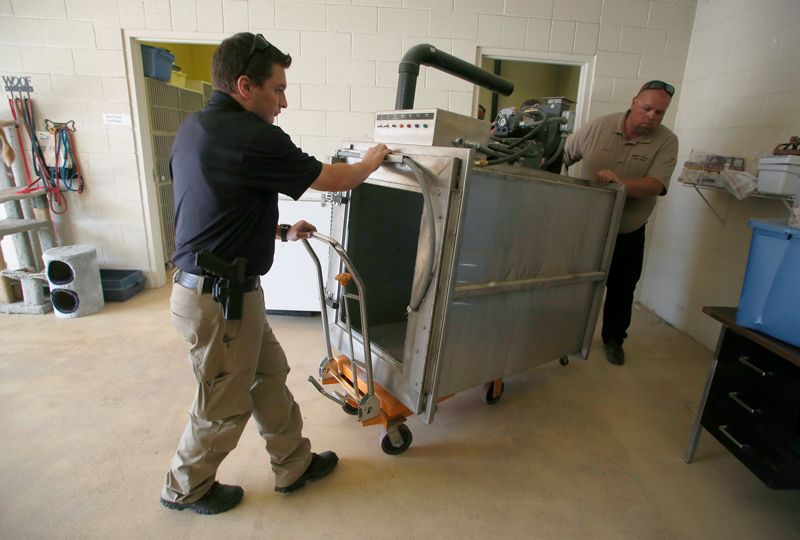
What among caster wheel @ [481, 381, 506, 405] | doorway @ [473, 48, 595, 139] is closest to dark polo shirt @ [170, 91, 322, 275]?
caster wheel @ [481, 381, 506, 405]

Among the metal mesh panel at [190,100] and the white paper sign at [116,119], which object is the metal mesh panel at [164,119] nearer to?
the metal mesh panel at [190,100]

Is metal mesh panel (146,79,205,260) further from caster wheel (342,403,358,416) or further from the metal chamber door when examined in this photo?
caster wheel (342,403,358,416)

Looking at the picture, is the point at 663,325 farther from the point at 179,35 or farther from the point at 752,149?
the point at 179,35

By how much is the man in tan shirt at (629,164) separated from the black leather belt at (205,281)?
1.69 meters

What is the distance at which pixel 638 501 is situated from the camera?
5.32ft

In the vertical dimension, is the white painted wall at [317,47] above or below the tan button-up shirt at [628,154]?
above

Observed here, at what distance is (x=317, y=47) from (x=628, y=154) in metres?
2.25

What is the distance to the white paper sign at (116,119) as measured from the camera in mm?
3135

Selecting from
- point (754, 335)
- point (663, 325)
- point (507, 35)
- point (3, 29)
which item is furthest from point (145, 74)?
point (663, 325)

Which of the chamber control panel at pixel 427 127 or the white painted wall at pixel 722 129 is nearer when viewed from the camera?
the chamber control panel at pixel 427 127

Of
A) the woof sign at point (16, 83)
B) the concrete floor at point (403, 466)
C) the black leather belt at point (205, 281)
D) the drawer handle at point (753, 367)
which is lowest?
the concrete floor at point (403, 466)

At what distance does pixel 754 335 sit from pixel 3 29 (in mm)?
4722

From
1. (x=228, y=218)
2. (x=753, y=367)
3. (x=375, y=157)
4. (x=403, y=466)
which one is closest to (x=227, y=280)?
(x=228, y=218)

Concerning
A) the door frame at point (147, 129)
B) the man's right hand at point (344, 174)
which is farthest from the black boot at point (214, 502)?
the door frame at point (147, 129)
